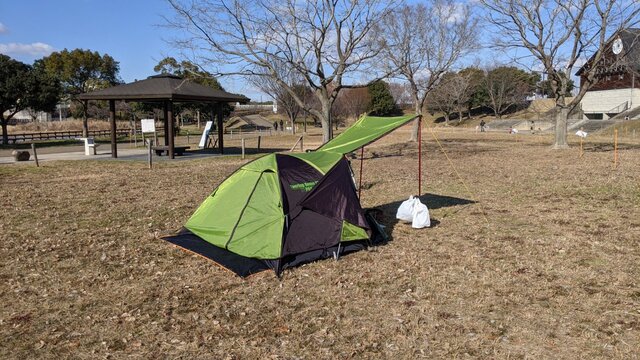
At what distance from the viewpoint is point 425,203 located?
917 cm

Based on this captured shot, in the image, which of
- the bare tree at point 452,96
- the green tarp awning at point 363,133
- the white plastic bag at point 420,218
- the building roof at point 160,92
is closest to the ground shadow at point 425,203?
the white plastic bag at point 420,218

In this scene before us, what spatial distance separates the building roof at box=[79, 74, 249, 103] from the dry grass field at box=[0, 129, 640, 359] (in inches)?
396

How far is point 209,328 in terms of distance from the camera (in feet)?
13.7

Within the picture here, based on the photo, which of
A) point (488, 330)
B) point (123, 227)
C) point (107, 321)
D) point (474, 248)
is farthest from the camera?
point (123, 227)

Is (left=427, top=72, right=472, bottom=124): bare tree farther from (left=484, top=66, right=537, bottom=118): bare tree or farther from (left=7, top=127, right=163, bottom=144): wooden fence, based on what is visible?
(left=7, top=127, right=163, bottom=144): wooden fence

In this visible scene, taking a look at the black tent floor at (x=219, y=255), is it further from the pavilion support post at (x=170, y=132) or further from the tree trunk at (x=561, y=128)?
the tree trunk at (x=561, y=128)

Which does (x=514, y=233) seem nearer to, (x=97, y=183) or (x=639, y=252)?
(x=639, y=252)

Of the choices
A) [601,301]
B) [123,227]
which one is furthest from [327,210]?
[123,227]

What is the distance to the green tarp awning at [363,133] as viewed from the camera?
6.73 metres

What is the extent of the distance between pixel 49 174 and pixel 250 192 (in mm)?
10859

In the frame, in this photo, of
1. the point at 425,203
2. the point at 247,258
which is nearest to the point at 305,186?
the point at 247,258

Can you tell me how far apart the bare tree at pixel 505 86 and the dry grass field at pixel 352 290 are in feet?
159

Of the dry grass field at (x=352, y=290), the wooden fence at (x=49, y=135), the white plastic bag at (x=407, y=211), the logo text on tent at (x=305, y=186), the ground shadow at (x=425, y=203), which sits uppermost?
the wooden fence at (x=49, y=135)

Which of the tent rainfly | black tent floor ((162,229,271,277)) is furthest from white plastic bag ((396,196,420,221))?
black tent floor ((162,229,271,277))
